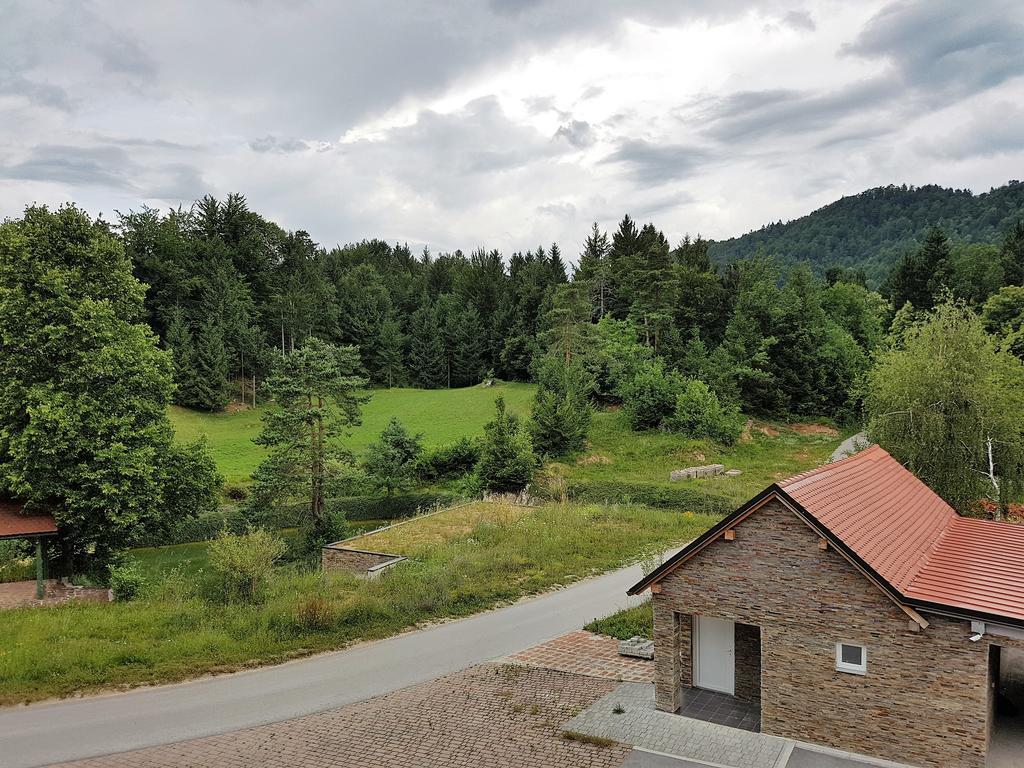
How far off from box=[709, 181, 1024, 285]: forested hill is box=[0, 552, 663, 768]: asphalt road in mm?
134289

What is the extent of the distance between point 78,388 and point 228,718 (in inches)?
562

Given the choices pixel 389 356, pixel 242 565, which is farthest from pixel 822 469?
pixel 389 356

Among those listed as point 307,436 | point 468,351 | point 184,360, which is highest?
point 468,351

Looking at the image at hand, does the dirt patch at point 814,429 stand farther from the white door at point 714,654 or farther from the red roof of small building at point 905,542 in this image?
the white door at point 714,654

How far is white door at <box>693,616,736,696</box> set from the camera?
13.5m

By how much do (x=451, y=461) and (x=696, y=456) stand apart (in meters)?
14.9

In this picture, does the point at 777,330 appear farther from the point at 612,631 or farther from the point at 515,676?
the point at 515,676

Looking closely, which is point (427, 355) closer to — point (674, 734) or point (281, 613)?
point (281, 613)

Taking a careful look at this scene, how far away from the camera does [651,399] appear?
47.5 metres

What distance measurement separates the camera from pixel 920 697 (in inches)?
428

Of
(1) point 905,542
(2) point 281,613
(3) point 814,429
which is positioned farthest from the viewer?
(3) point 814,429

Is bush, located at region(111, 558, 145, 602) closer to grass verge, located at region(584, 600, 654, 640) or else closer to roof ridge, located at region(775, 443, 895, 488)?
grass verge, located at region(584, 600, 654, 640)

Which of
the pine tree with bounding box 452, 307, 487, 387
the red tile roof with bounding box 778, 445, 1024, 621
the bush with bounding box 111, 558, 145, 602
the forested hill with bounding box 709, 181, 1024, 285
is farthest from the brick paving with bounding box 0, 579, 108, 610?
the forested hill with bounding box 709, 181, 1024, 285

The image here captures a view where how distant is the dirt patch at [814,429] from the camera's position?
1978 inches
